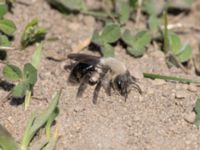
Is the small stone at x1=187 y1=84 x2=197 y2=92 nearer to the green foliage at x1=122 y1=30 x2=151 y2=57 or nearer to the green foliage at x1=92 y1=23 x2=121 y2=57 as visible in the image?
the green foliage at x1=122 y1=30 x2=151 y2=57

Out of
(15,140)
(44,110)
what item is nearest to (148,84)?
(44,110)

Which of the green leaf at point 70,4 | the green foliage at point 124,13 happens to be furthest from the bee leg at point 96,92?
the green leaf at point 70,4

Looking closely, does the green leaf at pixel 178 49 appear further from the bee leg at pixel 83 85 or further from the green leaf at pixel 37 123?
the green leaf at pixel 37 123

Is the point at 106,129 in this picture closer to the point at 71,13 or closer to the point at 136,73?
the point at 136,73

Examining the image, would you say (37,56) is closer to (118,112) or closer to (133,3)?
(118,112)

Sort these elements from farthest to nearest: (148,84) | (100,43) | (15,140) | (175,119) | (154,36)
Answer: (154,36) < (100,43) < (148,84) < (175,119) < (15,140)
